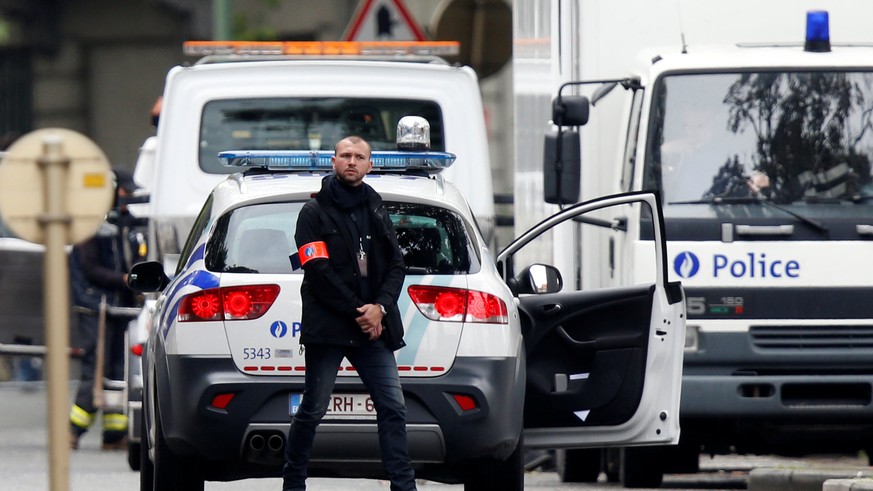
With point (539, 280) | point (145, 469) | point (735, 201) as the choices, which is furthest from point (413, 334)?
point (735, 201)

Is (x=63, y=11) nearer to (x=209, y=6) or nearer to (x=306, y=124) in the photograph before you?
(x=209, y=6)

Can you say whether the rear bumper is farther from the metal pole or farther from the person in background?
the metal pole

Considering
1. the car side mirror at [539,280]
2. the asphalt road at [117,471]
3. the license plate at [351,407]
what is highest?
the car side mirror at [539,280]

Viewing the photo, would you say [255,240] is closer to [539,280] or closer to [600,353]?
[539,280]

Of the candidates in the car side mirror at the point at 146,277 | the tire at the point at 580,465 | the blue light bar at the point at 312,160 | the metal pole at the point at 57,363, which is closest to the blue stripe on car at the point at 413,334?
the blue light bar at the point at 312,160

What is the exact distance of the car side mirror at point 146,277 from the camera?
9.98 metres

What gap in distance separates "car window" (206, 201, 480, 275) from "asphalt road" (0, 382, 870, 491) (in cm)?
296

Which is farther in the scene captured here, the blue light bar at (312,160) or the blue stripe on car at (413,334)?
the blue light bar at (312,160)

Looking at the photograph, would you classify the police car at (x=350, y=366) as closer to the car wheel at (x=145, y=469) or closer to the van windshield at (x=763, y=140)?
the car wheel at (x=145, y=469)

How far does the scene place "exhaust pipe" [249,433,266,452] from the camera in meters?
8.72

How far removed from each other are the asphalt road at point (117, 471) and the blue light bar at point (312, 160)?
240 centimetres

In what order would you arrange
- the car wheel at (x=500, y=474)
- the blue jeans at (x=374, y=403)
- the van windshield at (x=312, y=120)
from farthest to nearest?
the van windshield at (x=312, y=120), the car wheel at (x=500, y=474), the blue jeans at (x=374, y=403)

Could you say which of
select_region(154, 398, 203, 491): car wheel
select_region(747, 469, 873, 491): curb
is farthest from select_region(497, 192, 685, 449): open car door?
select_region(154, 398, 203, 491): car wheel

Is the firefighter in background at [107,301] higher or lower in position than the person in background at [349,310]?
lower
